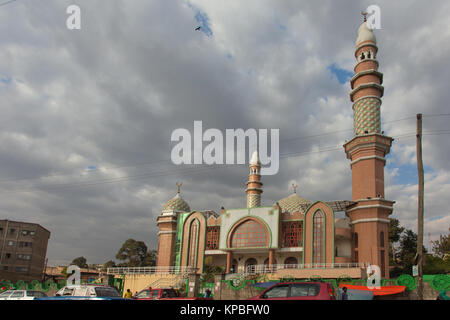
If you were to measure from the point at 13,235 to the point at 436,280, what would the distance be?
63545 mm

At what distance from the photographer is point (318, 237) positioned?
41188 mm

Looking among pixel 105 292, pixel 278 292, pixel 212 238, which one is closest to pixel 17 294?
pixel 105 292

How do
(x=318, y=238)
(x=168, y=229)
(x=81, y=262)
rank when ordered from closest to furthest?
(x=318, y=238), (x=168, y=229), (x=81, y=262)

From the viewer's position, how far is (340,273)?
35.7m

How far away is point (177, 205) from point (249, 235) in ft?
42.3

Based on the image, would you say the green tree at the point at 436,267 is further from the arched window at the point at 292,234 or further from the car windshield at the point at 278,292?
the car windshield at the point at 278,292

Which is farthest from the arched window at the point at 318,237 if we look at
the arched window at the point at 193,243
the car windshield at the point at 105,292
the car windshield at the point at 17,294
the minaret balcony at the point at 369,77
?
the car windshield at the point at 17,294

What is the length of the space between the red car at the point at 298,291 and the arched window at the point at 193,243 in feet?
116

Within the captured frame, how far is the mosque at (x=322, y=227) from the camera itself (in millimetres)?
39312

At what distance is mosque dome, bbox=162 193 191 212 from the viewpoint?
174ft

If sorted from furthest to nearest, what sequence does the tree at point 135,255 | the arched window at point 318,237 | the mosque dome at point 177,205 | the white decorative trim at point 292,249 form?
1. the tree at point 135,255
2. the mosque dome at point 177,205
3. the white decorative trim at point 292,249
4. the arched window at point 318,237

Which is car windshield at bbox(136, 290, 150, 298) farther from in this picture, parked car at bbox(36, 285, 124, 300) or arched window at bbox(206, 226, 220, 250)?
arched window at bbox(206, 226, 220, 250)

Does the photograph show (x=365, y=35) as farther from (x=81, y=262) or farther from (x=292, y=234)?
(x=81, y=262)
